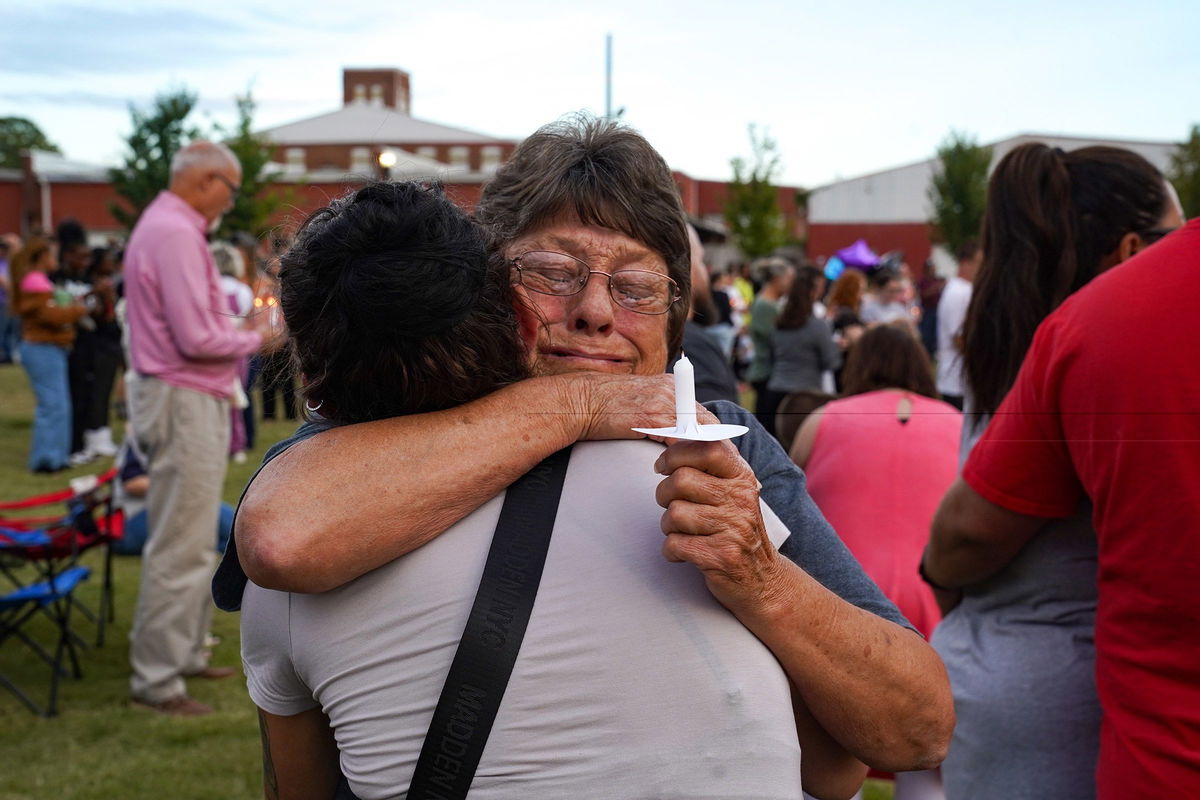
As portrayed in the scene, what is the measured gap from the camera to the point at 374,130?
1920mm

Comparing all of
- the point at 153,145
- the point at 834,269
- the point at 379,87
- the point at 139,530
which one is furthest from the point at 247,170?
the point at 379,87

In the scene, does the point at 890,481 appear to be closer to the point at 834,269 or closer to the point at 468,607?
the point at 468,607

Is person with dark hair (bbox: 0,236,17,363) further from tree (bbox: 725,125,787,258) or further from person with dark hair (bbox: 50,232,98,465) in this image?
tree (bbox: 725,125,787,258)

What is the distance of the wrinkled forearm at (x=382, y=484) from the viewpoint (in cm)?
129

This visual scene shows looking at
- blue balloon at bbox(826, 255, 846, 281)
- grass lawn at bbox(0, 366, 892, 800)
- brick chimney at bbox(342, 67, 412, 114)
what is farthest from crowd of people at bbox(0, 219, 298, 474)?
blue balloon at bbox(826, 255, 846, 281)

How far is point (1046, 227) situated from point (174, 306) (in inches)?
145

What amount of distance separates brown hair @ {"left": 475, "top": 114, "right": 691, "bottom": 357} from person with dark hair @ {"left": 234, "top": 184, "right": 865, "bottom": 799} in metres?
0.52

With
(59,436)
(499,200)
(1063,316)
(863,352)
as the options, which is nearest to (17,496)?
(59,436)

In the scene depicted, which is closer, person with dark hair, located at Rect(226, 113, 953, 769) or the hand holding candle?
the hand holding candle

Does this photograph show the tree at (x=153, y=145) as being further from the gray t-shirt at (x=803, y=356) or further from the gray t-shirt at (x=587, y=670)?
the gray t-shirt at (x=587, y=670)

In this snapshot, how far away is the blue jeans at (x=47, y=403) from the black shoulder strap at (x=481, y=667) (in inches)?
436

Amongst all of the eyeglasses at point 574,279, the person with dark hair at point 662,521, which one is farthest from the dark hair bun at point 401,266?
the eyeglasses at point 574,279

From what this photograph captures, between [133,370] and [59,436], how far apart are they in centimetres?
697

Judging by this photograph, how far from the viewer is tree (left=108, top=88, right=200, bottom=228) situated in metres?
23.8
